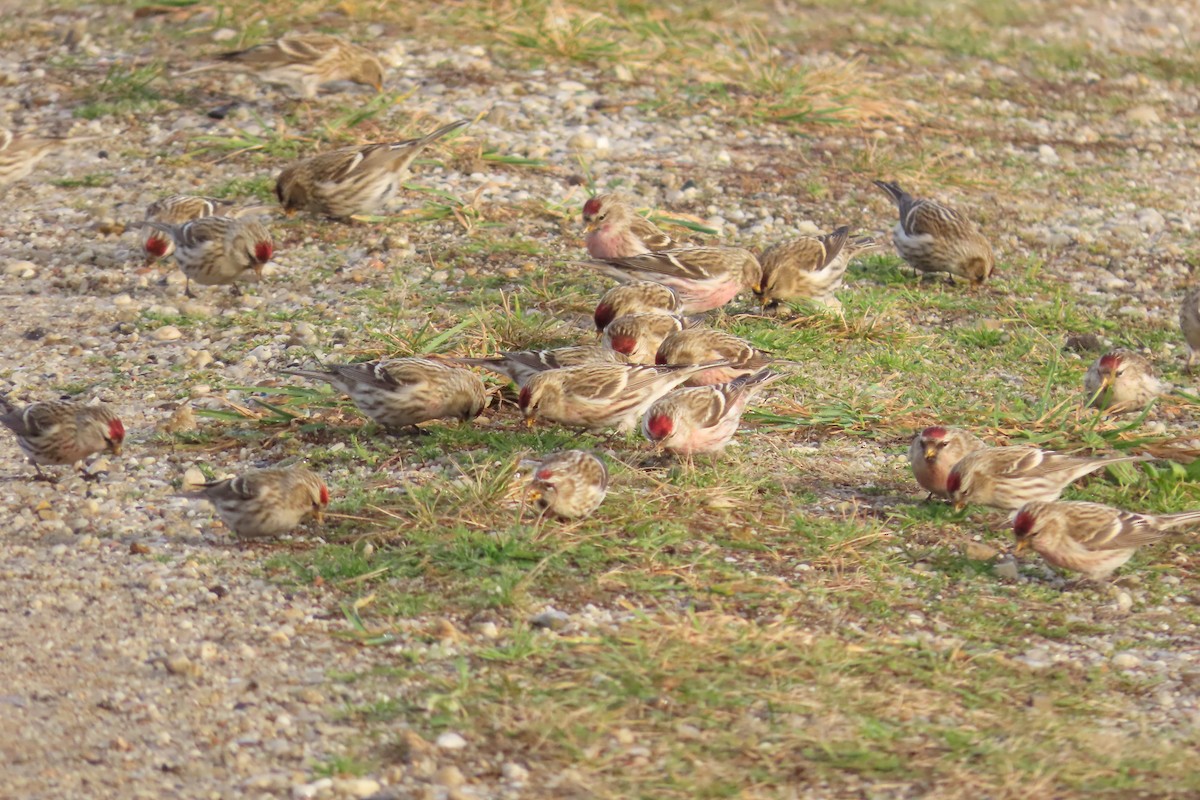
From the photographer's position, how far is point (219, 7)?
12648 mm

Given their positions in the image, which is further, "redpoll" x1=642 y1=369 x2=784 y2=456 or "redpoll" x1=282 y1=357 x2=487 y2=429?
"redpoll" x1=282 y1=357 x2=487 y2=429

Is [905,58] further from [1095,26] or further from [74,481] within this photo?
[74,481]

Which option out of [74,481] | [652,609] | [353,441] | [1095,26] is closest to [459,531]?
[652,609]

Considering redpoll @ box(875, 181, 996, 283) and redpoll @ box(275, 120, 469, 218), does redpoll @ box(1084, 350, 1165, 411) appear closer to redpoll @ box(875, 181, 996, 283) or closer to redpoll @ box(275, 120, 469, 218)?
redpoll @ box(875, 181, 996, 283)

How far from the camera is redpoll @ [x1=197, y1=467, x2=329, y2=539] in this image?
619 cm

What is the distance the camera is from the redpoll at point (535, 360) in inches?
301

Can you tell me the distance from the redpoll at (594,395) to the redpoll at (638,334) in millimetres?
429

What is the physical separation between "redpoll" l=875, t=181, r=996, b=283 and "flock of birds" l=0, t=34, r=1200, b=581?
0.5 inches

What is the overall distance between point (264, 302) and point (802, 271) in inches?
124

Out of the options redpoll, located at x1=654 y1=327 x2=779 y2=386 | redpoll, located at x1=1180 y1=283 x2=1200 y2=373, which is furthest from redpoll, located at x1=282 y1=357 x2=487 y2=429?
redpoll, located at x1=1180 y1=283 x2=1200 y2=373

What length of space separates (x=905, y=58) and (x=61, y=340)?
8.59m

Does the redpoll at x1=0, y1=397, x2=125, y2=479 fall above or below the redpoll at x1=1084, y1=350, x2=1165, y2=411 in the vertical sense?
below

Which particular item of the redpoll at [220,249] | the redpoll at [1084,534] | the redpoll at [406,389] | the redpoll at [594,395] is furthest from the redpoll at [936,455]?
the redpoll at [220,249]

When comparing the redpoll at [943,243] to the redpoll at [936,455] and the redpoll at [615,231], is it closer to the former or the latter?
the redpoll at [615,231]
